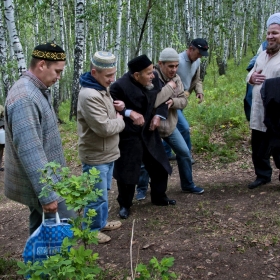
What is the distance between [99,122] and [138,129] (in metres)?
0.87

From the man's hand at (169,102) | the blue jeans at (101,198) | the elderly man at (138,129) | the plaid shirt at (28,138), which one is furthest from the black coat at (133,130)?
the plaid shirt at (28,138)

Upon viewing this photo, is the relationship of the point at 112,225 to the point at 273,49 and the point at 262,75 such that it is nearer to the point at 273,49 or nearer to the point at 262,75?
the point at 262,75

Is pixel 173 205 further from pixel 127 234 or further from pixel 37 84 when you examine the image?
pixel 37 84

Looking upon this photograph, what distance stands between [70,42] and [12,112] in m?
25.3

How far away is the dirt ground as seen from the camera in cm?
318

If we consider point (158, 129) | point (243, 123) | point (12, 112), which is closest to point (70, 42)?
point (243, 123)

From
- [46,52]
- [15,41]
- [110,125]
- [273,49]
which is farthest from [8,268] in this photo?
[15,41]

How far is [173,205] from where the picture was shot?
471 centimetres

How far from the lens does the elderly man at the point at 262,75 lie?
14.2ft

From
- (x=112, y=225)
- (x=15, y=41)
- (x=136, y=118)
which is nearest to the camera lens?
(x=136, y=118)

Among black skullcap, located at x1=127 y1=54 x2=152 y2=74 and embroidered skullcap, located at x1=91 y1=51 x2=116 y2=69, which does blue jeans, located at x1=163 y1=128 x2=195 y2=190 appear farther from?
embroidered skullcap, located at x1=91 y1=51 x2=116 y2=69

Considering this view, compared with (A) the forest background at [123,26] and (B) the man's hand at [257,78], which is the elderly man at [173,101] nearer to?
(B) the man's hand at [257,78]

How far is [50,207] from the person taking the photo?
271cm

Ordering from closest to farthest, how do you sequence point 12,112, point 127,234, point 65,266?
1. point 65,266
2. point 12,112
3. point 127,234
